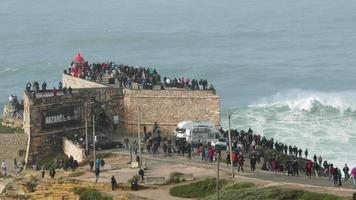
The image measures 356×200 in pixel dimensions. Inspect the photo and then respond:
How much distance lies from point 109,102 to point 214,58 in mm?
66089

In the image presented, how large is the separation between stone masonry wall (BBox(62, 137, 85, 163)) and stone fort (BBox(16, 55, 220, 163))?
87 centimetres

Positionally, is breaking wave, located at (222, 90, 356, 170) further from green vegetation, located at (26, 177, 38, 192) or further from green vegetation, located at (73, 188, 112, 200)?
green vegetation, located at (73, 188, 112, 200)

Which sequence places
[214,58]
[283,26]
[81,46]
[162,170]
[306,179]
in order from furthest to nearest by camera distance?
[283,26]
[81,46]
[214,58]
[162,170]
[306,179]

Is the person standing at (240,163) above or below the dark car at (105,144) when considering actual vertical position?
below

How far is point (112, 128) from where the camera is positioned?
53.8 meters

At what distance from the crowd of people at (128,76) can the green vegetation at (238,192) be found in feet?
54.2

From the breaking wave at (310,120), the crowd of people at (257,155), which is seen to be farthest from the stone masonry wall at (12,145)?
the breaking wave at (310,120)

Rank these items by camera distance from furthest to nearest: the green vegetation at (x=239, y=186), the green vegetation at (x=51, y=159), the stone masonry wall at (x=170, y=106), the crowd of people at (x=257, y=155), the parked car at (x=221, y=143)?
1. the stone masonry wall at (x=170, y=106)
2. the green vegetation at (x=51, y=159)
3. the parked car at (x=221, y=143)
4. the crowd of people at (x=257, y=155)
5. the green vegetation at (x=239, y=186)

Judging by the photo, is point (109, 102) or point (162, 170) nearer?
point (162, 170)

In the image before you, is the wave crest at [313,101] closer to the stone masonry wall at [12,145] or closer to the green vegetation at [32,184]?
the stone masonry wall at [12,145]

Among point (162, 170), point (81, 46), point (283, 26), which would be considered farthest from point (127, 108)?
point (283, 26)

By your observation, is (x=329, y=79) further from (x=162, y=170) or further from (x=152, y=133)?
(x=162, y=170)

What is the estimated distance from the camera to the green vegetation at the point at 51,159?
1950 inches

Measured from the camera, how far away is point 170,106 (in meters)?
53.2
